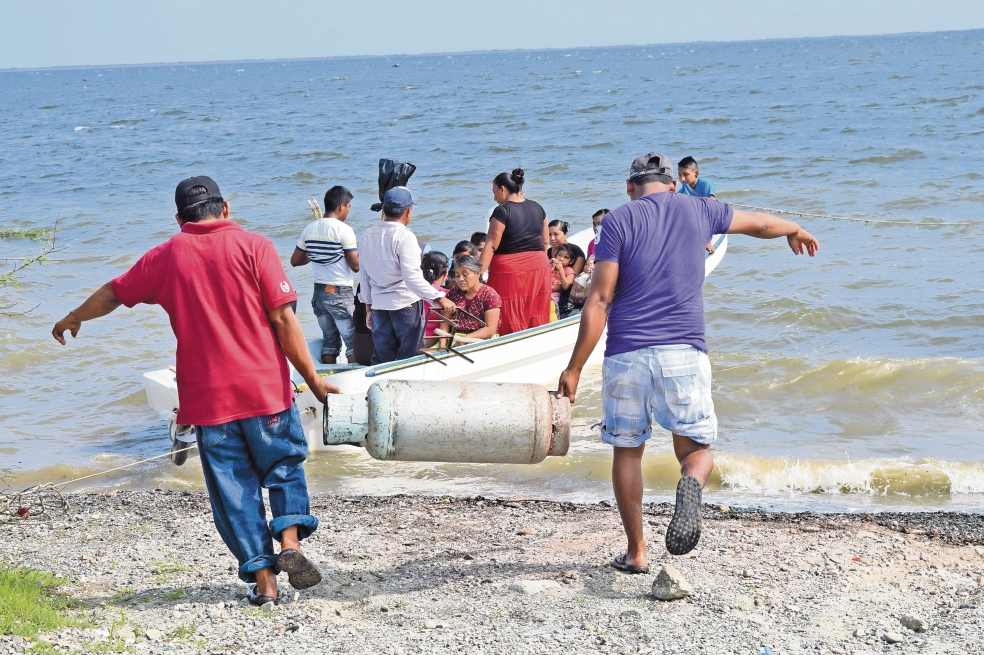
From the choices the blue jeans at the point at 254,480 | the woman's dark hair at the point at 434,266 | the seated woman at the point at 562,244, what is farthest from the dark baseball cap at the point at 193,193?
the seated woman at the point at 562,244

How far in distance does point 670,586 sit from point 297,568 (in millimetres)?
1605

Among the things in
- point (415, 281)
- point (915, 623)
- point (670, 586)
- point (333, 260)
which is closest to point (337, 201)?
point (333, 260)

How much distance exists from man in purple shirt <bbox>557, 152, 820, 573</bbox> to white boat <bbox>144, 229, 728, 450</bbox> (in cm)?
310

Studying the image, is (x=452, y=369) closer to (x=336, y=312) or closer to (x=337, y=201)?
(x=336, y=312)

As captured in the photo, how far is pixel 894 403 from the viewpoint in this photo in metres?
9.20

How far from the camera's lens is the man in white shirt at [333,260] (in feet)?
25.4

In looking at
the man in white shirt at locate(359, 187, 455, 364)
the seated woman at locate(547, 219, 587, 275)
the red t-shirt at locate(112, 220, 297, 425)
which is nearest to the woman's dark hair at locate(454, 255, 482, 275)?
the man in white shirt at locate(359, 187, 455, 364)

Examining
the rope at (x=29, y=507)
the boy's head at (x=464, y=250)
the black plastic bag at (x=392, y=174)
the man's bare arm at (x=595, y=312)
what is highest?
the black plastic bag at (x=392, y=174)

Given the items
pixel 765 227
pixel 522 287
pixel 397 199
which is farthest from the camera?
pixel 522 287

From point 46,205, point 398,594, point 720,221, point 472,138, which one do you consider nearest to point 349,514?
point 398,594

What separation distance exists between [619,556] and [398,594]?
108cm

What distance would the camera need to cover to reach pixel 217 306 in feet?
13.6

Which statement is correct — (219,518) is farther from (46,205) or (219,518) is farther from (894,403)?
(46,205)

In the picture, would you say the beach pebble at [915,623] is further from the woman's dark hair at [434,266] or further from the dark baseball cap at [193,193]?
the woman's dark hair at [434,266]
